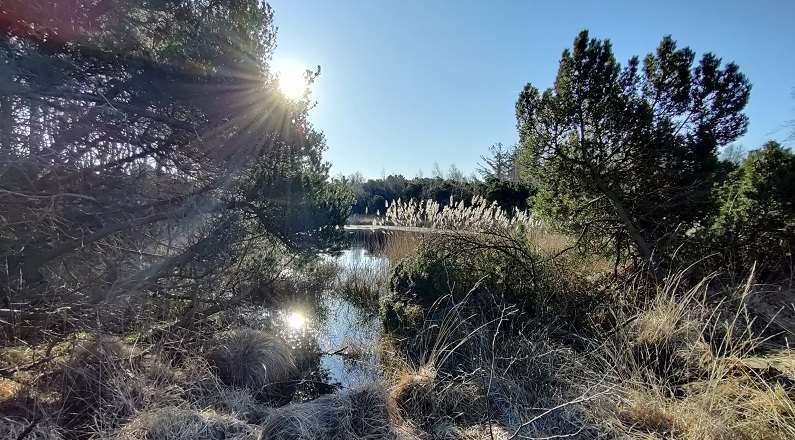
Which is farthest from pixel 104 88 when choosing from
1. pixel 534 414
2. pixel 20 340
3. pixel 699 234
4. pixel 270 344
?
pixel 699 234

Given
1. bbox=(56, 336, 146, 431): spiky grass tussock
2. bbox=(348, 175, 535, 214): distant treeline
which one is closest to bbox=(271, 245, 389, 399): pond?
bbox=(56, 336, 146, 431): spiky grass tussock

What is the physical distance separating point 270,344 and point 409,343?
1406 mm

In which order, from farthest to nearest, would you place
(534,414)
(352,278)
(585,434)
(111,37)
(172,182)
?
1. (352,278)
2. (172,182)
3. (111,37)
4. (534,414)
5. (585,434)

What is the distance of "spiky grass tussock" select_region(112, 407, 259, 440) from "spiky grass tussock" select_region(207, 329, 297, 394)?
2.47ft

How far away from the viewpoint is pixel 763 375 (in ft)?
7.18

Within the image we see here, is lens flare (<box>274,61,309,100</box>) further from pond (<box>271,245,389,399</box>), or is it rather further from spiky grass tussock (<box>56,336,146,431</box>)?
spiky grass tussock (<box>56,336,146,431</box>)

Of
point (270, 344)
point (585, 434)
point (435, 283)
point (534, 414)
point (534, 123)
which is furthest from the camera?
point (534, 123)

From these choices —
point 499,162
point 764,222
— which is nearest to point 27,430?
point 764,222

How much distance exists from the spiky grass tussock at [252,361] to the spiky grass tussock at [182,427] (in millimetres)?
753

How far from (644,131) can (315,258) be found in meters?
4.18

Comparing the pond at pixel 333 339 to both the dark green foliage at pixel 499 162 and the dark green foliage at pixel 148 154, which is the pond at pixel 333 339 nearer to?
the dark green foliage at pixel 148 154

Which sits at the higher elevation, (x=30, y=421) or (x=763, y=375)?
(x=763, y=375)

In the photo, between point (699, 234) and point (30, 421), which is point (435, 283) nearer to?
point (699, 234)

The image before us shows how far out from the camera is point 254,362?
3430 millimetres
